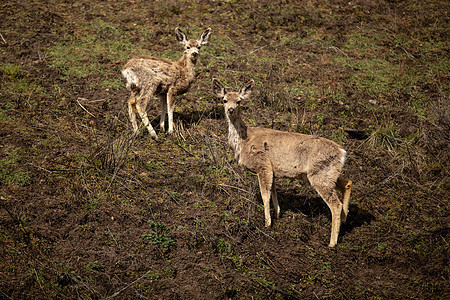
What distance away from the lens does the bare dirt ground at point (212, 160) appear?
6480 mm

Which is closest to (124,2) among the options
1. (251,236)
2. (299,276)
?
(251,236)

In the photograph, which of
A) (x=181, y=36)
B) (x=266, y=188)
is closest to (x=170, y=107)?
(x=181, y=36)

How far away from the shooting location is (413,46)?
47.8 ft

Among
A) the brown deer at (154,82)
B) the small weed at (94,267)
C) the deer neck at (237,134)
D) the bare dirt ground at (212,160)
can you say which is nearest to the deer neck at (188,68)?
the brown deer at (154,82)

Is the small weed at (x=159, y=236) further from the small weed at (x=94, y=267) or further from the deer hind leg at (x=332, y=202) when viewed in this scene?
the deer hind leg at (x=332, y=202)

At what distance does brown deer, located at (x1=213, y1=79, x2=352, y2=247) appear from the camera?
7293 mm

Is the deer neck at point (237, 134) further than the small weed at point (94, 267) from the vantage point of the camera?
Yes

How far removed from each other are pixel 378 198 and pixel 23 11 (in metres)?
12.9

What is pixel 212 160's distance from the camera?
8.97 meters

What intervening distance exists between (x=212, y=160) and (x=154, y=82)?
2.57 metres

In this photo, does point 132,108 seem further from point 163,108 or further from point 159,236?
point 159,236

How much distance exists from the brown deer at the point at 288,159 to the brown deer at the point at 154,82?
2.41 metres

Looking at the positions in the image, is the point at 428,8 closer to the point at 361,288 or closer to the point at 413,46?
the point at 413,46

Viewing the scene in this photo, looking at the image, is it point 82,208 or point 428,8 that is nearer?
point 82,208
